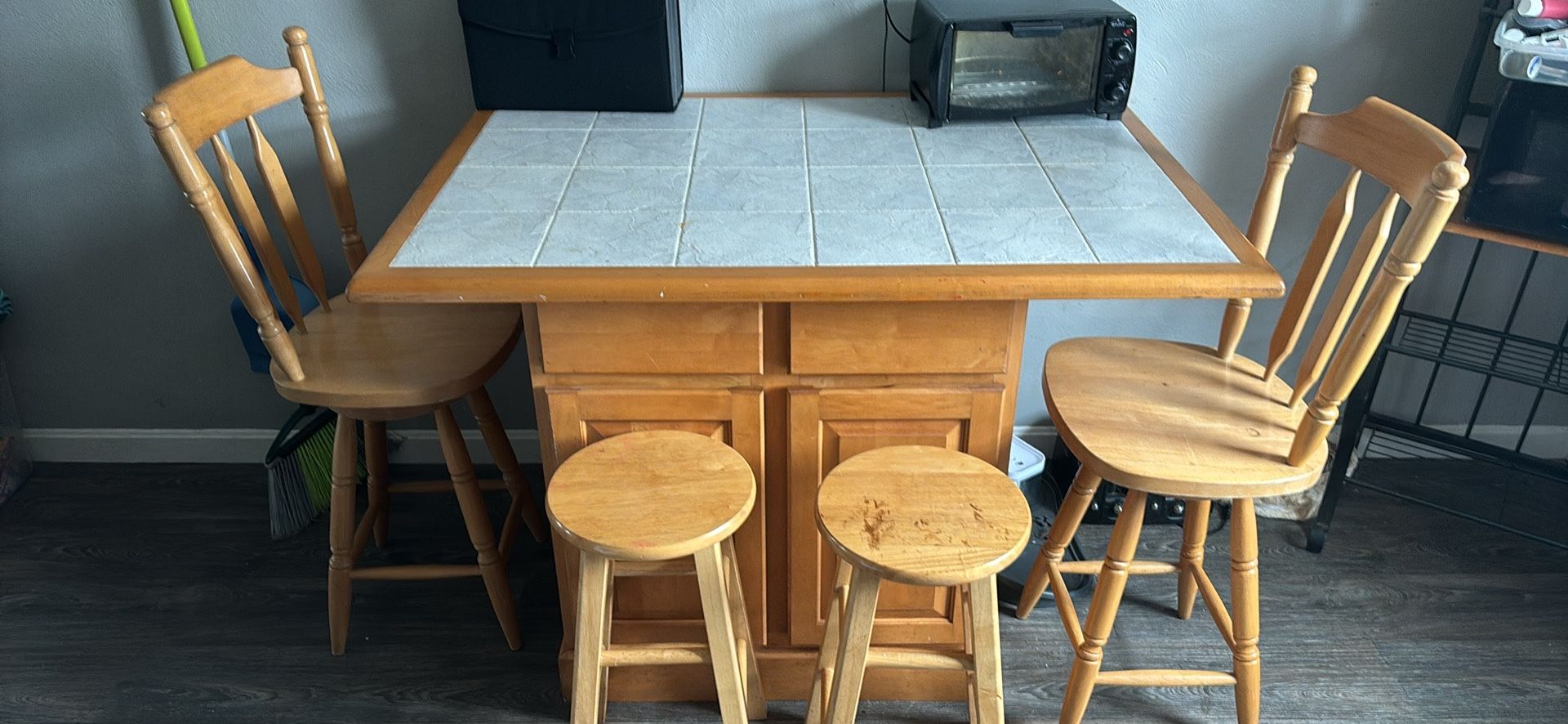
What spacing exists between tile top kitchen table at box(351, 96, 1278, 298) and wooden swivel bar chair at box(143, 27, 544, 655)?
0.28 metres

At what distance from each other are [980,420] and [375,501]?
3.97 feet

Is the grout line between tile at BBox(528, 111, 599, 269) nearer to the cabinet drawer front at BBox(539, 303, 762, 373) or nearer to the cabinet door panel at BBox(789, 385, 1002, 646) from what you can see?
the cabinet drawer front at BBox(539, 303, 762, 373)

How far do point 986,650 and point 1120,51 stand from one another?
0.99 metres

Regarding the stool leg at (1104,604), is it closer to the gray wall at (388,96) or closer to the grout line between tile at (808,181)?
the grout line between tile at (808,181)

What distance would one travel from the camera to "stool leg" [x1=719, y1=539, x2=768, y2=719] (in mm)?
1629

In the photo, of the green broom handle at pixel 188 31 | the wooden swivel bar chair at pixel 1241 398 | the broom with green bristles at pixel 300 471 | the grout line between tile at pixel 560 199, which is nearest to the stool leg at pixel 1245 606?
the wooden swivel bar chair at pixel 1241 398

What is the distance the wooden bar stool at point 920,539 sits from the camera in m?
1.35

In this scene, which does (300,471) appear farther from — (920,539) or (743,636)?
(920,539)

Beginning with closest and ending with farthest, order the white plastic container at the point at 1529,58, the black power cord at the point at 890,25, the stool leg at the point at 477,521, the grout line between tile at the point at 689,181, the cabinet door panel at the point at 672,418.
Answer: the grout line between tile at the point at 689,181 < the cabinet door panel at the point at 672,418 < the white plastic container at the point at 1529,58 < the stool leg at the point at 477,521 < the black power cord at the point at 890,25

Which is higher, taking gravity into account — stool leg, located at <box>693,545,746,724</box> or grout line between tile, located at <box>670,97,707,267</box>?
grout line between tile, located at <box>670,97,707,267</box>

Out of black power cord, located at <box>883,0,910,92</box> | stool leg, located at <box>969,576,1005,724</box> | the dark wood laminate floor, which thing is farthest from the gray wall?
stool leg, located at <box>969,576,1005,724</box>

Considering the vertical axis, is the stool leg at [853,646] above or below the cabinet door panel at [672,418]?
below

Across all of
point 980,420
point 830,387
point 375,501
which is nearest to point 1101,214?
point 980,420

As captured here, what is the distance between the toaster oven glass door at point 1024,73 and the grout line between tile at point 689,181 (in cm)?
44
